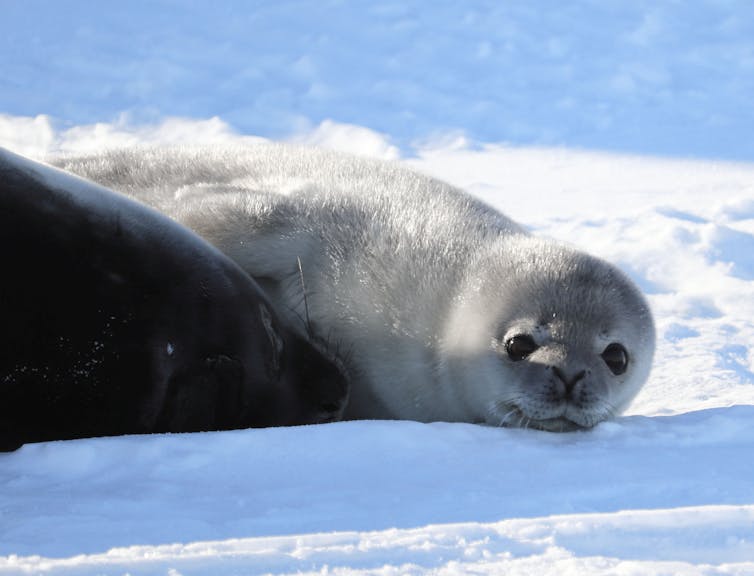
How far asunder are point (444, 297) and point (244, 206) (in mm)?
794

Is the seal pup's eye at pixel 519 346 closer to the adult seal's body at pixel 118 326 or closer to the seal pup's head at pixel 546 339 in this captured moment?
the seal pup's head at pixel 546 339

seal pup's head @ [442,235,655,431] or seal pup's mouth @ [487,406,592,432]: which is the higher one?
seal pup's head @ [442,235,655,431]

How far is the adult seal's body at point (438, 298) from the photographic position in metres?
3.74

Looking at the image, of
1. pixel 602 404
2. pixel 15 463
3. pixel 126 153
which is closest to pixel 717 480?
pixel 602 404

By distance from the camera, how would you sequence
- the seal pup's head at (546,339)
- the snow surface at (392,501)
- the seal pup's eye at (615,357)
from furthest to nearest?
the seal pup's eye at (615,357) → the seal pup's head at (546,339) → the snow surface at (392,501)

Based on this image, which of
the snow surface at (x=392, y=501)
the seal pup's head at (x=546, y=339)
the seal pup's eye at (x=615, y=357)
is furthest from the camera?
the seal pup's eye at (x=615, y=357)

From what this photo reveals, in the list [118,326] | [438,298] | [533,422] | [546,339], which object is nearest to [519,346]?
[546,339]

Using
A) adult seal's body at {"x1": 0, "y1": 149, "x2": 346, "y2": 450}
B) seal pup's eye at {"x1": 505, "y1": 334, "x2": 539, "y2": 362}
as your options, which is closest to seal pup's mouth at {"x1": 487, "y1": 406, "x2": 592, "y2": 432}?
seal pup's eye at {"x1": 505, "y1": 334, "x2": 539, "y2": 362}

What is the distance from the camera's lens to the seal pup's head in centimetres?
369

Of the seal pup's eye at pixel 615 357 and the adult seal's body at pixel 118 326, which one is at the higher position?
the seal pup's eye at pixel 615 357

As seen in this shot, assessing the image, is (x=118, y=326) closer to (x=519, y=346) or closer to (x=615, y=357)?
(x=519, y=346)

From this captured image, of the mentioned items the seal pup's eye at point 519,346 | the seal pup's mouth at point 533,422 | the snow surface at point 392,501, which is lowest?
the snow surface at point 392,501

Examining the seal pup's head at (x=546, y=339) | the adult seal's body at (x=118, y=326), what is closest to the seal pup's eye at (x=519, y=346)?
the seal pup's head at (x=546, y=339)

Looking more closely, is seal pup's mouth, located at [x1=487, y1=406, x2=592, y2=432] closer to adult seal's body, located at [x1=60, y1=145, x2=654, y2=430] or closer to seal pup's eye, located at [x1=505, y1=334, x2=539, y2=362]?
adult seal's body, located at [x1=60, y1=145, x2=654, y2=430]
